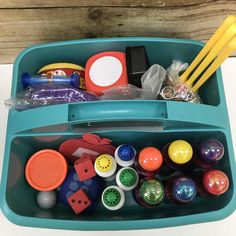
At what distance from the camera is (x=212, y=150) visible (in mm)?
566

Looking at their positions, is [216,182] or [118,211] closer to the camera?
[216,182]

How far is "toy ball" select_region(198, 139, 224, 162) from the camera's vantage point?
0.57m

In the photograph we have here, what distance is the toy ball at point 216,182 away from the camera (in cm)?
56

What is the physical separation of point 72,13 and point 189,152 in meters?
0.32

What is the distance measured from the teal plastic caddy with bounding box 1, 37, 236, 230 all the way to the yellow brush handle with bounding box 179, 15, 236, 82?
5cm

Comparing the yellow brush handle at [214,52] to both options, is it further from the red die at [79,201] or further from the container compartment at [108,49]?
the red die at [79,201]

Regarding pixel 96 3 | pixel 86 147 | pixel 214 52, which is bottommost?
pixel 86 147

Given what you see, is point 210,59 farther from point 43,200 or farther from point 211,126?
point 43,200

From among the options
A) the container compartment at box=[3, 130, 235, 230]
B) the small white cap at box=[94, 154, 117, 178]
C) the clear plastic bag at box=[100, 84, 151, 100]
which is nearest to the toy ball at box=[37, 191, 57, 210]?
the container compartment at box=[3, 130, 235, 230]

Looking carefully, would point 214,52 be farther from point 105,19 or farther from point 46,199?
point 46,199

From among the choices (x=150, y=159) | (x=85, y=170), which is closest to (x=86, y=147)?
(x=85, y=170)

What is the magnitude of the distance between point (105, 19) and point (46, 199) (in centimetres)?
36

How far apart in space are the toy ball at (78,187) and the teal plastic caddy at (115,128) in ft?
0.11

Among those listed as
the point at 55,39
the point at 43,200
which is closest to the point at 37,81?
the point at 55,39
